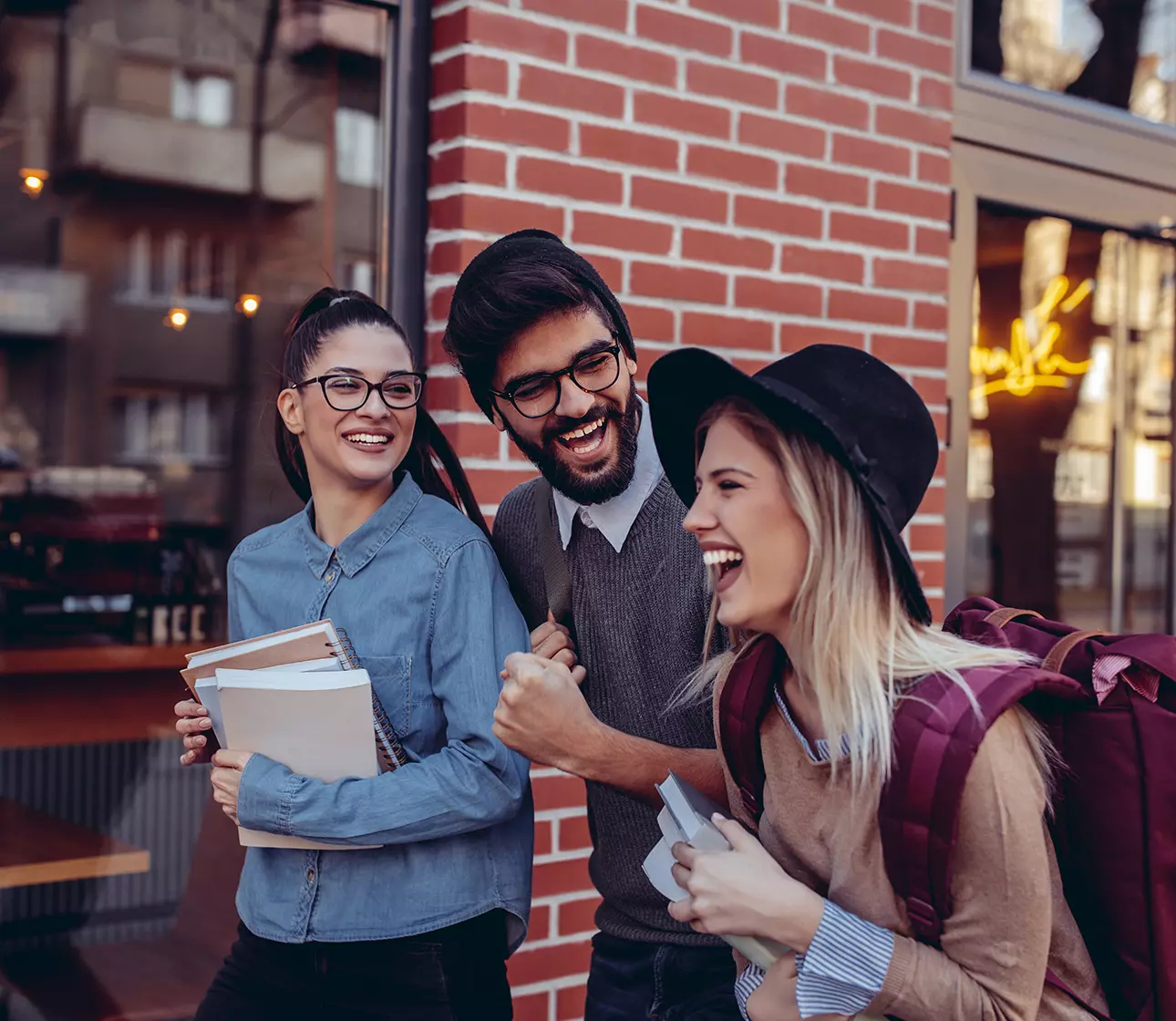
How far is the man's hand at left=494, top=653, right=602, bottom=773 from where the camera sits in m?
1.81

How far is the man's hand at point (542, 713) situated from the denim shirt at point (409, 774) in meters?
0.07

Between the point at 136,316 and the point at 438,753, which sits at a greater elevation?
the point at 136,316

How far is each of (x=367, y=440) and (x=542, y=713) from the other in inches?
22.0

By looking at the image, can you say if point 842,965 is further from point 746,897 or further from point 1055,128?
point 1055,128

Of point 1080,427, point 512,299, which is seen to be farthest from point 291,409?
point 1080,427

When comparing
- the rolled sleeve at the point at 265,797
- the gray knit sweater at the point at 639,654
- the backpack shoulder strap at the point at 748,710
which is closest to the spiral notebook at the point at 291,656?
the rolled sleeve at the point at 265,797

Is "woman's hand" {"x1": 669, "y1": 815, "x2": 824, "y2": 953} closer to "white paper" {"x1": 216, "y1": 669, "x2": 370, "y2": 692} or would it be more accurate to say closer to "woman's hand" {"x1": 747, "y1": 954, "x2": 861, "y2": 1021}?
"woman's hand" {"x1": 747, "y1": 954, "x2": 861, "y2": 1021}

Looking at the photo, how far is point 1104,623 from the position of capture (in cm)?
454

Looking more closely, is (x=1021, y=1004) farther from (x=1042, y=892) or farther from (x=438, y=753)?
(x=438, y=753)

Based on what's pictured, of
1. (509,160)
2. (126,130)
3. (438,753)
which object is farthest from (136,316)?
(438,753)

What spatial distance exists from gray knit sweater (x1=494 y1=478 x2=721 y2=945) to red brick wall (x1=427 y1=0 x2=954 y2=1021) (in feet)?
2.48

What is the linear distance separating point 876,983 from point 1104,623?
342 cm

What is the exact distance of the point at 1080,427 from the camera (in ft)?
15.0

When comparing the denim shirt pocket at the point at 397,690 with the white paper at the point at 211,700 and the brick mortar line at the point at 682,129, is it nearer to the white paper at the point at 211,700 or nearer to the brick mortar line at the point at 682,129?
the white paper at the point at 211,700
